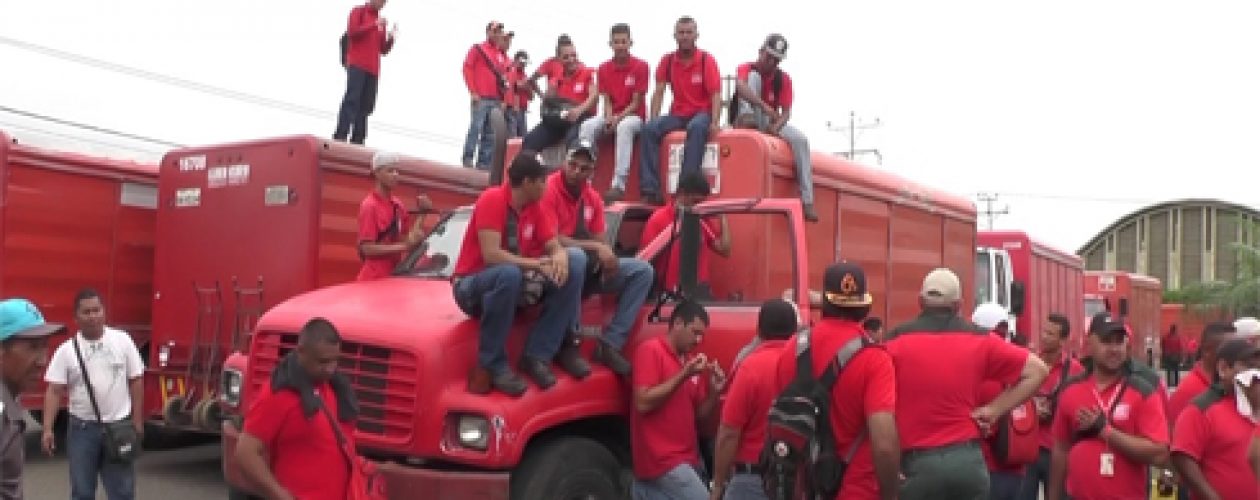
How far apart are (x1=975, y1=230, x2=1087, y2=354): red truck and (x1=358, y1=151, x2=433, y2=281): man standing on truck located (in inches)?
268

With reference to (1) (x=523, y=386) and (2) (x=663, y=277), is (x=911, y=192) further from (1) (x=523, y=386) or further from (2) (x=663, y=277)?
(1) (x=523, y=386)

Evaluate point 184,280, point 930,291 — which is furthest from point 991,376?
point 184,280

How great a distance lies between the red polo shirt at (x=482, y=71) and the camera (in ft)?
40.3

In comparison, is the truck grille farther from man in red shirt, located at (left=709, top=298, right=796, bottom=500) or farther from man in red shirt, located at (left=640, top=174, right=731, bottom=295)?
man in red shirt, located at (left=640, top=174, right=731, bottom=295)

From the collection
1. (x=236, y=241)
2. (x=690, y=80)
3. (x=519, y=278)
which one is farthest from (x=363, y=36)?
(x=519, y=278)

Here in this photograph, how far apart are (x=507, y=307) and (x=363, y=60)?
6633mm

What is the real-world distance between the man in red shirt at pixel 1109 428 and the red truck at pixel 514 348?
1475mm

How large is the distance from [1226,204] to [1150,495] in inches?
2566

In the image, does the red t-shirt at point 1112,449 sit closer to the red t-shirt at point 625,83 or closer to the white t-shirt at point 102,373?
the red t-shirt at point 625,83

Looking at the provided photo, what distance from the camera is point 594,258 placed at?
598 cm

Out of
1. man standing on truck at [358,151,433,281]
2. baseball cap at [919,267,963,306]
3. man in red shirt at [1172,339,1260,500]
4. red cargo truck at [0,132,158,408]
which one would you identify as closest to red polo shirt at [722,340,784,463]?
baseball cap at [919,267,963,306]

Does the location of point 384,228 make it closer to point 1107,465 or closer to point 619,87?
point 619,87

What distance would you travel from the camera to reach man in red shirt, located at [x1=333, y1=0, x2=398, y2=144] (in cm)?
1111

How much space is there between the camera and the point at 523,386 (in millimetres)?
5395
